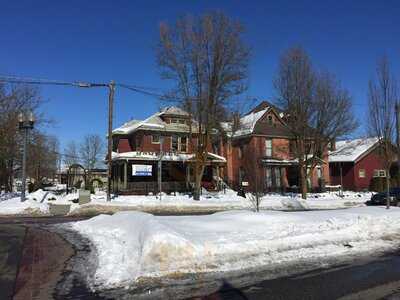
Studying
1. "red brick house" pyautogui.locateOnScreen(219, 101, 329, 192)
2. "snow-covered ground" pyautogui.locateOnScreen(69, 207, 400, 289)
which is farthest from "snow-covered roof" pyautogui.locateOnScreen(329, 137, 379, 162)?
"snow-covered ground" pyautogui.locateOnScreen(69, 207, 400, 289)

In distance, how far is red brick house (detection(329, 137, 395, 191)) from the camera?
177 feet

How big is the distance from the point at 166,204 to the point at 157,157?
35.8 feet

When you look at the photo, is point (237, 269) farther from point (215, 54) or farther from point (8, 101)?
point (8, 101)

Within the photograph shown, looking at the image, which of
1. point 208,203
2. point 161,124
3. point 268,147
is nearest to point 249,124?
point 268,147

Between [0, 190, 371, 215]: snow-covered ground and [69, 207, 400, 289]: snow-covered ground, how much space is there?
12981 mm

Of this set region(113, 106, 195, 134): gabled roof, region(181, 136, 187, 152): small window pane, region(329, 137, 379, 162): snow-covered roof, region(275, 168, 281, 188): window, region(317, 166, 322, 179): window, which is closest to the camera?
region(113, 106, 195, 134): gabled roof

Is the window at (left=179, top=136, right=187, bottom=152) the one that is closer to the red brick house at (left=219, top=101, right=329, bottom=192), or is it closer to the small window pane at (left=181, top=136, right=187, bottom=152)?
the small window pane at (left=181, top=136, right=187, bottom=152)

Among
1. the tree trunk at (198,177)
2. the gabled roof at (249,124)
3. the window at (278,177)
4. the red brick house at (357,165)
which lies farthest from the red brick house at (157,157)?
the red brick house at (357,165)

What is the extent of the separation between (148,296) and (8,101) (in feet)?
112

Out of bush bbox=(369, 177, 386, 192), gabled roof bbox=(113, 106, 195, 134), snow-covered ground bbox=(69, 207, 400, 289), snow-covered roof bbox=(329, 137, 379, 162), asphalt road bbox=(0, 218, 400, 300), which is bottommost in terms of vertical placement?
asphalt road bbox=(0, 218, 400, 300)

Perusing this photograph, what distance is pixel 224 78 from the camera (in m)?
35.6

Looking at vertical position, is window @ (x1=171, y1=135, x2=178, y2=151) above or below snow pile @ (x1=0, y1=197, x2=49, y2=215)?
above

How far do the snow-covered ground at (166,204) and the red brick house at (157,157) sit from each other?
4349 millimetres

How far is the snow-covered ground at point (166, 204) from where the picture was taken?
27.9 meters
